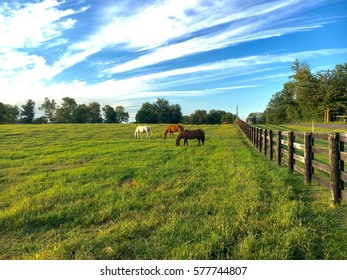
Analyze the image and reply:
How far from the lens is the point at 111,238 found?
359 cm

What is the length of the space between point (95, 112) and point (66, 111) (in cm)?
1293

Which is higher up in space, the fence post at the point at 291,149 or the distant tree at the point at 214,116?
the distant tree at the point at 214,116

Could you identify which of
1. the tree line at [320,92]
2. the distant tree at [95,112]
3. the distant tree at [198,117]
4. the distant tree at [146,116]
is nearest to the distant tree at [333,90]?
the tree line at [320,92]

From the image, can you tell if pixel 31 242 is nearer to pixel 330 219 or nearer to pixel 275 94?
pixel 330 219

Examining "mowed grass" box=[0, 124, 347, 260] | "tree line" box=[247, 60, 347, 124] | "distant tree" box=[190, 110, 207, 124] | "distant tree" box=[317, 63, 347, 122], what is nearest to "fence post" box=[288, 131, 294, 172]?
"mowed grass" box=[0, 124, 347, 260]

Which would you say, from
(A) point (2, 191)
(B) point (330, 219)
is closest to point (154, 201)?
(B) point (330, 219)

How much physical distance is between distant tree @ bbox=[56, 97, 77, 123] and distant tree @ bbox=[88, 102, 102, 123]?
6.59 meters

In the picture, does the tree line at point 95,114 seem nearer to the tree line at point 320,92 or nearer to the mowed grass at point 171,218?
the tree line at point 320,92

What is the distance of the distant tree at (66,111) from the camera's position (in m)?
97.4

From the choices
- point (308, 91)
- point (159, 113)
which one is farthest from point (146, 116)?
point (308, 91)

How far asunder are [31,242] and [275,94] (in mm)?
115940

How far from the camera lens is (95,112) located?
11100cm

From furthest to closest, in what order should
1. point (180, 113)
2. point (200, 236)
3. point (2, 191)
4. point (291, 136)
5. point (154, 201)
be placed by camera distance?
point (180, 113)
point (291, 136)
point (2, 191)
point (154, 201)
point (200, 236)

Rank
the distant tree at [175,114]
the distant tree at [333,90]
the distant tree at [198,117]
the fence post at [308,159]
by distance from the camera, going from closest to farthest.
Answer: the fence post at [308,159] → the distant tree at [333,90] → the distant tree at [175,114] → the distant tree at [198,117]
